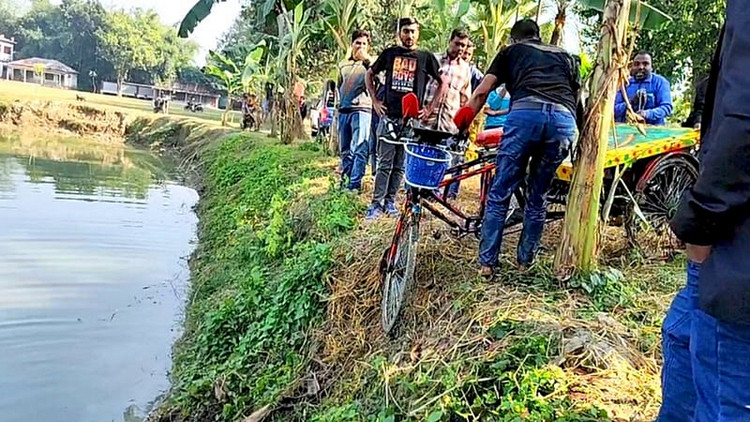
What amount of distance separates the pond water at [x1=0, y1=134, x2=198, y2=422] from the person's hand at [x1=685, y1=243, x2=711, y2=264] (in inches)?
171

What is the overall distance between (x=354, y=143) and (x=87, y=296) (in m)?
3.37

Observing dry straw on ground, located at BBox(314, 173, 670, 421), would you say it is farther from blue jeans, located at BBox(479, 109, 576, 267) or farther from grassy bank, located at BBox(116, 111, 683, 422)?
blue jeans, located at BBox(479, 109, 576, 267)

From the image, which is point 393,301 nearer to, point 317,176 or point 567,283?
point 567,283

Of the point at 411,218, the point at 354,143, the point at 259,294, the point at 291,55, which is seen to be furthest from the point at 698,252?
the point at 291,55

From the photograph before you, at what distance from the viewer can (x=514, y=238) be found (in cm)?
432

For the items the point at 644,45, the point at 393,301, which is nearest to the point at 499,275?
the point at 393,301

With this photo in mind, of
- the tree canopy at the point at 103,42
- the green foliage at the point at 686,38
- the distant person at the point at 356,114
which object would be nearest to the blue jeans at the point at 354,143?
the distant person at the point at 356,114

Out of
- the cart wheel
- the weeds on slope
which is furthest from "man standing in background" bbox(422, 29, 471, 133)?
the cart wheel

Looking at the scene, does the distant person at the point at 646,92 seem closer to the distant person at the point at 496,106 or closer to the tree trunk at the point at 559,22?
the tree trunk at the point at 559,22

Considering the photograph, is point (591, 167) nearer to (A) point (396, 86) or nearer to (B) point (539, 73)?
(B) point (539, 73)

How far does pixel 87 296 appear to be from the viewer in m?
7.07

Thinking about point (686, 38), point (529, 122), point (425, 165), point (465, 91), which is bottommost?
point (425, 165)

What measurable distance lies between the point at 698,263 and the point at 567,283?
1896 millimetres

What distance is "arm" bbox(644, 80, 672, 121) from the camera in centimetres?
511
